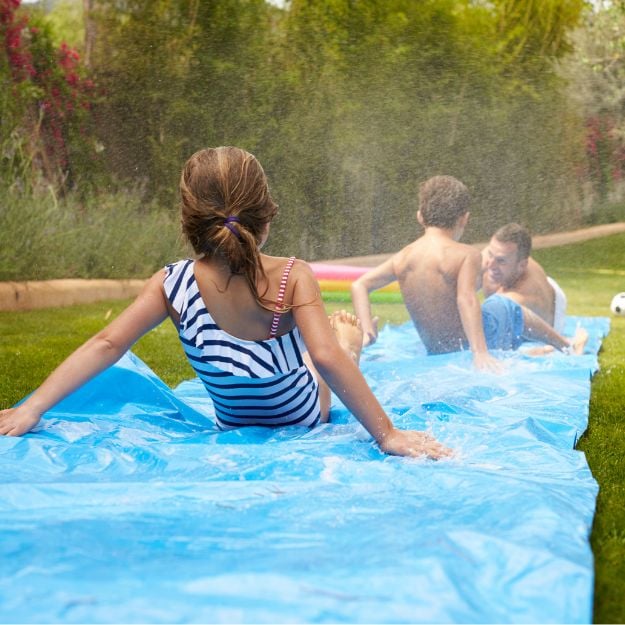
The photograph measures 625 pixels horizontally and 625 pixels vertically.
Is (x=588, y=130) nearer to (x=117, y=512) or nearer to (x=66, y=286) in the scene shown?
(x=66, y=286)

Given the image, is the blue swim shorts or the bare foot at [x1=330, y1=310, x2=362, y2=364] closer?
the bare foot at [x1=330, y1=310, x2=362, y2=364]

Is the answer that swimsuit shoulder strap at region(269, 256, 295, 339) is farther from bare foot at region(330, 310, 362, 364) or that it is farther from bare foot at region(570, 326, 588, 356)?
bare foot at region(570, 326, 588, 356)

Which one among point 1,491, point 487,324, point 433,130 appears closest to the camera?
point 1,491

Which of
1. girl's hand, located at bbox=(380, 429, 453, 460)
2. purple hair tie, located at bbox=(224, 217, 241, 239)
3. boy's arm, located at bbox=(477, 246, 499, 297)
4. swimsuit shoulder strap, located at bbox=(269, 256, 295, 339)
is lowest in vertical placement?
girl's hand, located at bbox=(380, 429, 453, 460)

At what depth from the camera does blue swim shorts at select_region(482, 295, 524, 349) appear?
5500 mm

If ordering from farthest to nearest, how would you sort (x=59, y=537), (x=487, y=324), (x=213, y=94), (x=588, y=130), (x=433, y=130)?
(x=588, y=130)
(x=213, y=94)
(x=433, y=130)
(x=487, y=324)
(x=59, y=537)

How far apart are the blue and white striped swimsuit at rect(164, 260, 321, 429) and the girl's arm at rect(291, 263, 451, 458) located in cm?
12

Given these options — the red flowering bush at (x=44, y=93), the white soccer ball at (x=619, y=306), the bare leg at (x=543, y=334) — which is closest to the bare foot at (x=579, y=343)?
the bare leg at (x=543, y=334)

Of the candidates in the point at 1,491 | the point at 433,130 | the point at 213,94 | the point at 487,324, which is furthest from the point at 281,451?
the point at 213,94

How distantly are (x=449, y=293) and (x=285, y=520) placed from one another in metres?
3.15

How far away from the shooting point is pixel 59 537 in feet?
7.07

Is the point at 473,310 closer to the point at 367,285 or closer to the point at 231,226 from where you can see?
the point at 367,285

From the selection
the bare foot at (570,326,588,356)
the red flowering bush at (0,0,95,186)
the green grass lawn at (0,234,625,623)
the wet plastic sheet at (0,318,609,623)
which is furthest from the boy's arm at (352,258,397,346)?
the red flowering bush at (0,0,95,186)

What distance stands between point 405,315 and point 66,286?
2742 mm
